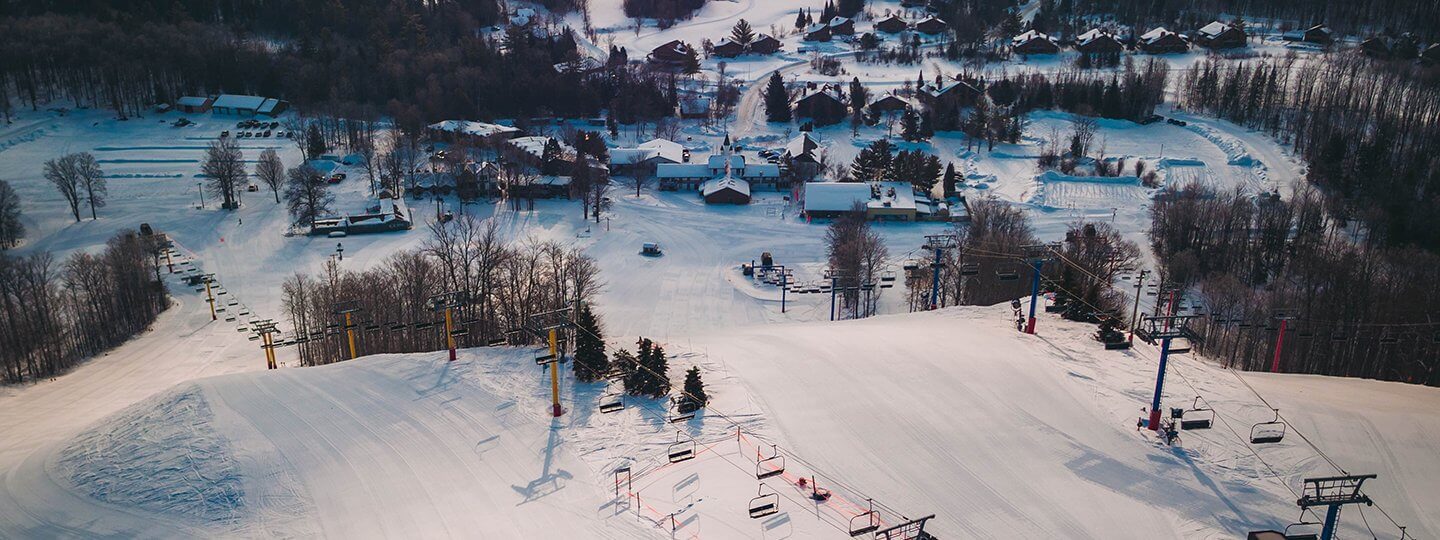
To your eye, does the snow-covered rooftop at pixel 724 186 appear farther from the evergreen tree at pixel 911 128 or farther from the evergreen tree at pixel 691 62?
the evergreen tree at pixel 691 62

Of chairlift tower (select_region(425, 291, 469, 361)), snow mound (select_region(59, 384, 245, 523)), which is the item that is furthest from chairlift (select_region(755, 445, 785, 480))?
snow mound (select_region(59, 384, 245, 523))

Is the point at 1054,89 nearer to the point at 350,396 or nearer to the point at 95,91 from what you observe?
the point at 350,396

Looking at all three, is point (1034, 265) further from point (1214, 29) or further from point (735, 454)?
point (1214, 29)

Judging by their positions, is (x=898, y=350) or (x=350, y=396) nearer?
(x=350, y=396)

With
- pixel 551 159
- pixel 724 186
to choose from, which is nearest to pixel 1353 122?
pixel 724 186

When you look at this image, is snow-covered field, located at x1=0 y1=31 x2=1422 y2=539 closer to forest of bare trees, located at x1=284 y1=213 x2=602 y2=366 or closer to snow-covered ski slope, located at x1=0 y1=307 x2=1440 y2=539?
snow-covered ski slope, located at x1=0 y1=307 x2=1440 y2=539

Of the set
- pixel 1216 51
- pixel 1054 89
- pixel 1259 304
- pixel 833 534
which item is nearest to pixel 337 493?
pixel 833 534
